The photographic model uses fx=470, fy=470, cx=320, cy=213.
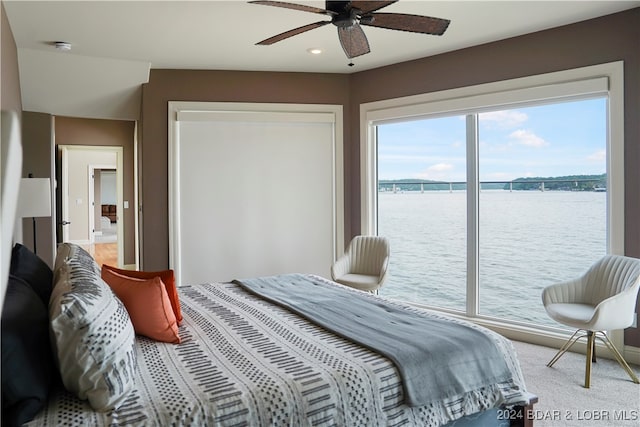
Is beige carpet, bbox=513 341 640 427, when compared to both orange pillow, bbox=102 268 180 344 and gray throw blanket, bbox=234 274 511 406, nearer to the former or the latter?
gray throw blanket, bbox=234 274 511 406

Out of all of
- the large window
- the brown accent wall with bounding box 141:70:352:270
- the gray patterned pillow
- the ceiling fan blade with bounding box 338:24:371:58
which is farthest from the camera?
the brown accent wall with bounding box 141:70:352:270

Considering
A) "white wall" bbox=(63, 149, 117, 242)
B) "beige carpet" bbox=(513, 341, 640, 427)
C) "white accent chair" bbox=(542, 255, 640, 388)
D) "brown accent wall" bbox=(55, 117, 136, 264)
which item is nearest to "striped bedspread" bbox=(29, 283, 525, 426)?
"beige carpet" bbox=(513, 341, 640, 427)

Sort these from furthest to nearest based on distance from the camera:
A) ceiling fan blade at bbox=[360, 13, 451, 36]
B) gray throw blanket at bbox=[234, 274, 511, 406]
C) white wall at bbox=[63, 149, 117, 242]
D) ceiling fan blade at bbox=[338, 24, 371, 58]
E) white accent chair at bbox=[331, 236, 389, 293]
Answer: white wall at bbox=[63, 149, 117, 242] < white accent chair at bbox=[331, 236, 389, 293] < ceiling fan blade at bbox=[338, 24, 371, 58] < ceiling fan blade at bbox=[360, 13, 451, 36] < gray throw blanket at bbox=[234, 274, 511, 406]

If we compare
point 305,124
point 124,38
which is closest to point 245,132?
point 305,124

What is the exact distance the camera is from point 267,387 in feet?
5.57

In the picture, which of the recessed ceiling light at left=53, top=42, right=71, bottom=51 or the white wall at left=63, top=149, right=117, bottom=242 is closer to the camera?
the recessed ceiling light at left=53, top=42, right=71, bottom=51

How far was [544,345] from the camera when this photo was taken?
155 inches

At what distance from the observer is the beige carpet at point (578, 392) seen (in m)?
2.67

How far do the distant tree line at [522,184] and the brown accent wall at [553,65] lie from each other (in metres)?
0.34

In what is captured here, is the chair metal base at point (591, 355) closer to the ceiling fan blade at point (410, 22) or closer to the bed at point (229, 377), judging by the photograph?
the bed at point (229, 377)

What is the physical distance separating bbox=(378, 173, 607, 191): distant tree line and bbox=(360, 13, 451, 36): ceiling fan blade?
215 cm

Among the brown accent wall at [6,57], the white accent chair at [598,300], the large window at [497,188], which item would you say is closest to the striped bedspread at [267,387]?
the white accent chair at [598,300]

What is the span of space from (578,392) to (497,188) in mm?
2018

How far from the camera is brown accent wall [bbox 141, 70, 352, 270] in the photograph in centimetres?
500
